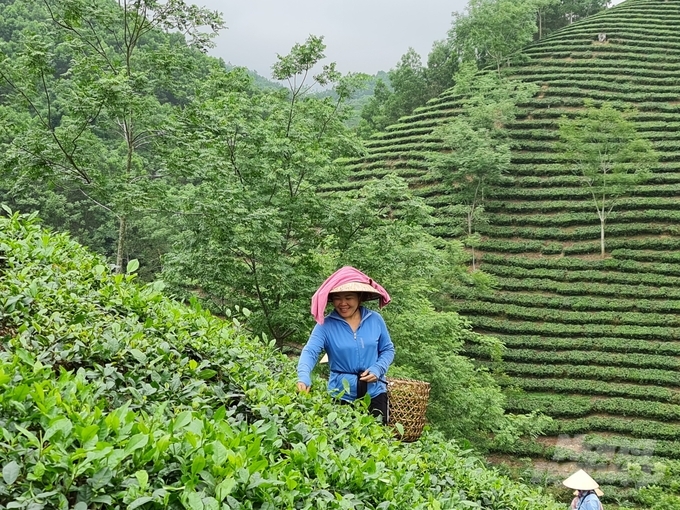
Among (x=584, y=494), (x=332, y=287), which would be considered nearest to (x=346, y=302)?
(x=332, y=287)

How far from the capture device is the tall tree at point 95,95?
8.06m

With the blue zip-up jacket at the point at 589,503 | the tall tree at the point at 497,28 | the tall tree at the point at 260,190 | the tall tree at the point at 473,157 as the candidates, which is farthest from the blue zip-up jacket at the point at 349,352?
the tall tree at the point at 497,28

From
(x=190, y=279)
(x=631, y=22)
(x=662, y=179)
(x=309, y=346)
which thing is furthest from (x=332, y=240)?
(x=631, y=22)

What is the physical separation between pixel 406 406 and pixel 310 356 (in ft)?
2.07

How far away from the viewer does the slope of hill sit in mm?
1196

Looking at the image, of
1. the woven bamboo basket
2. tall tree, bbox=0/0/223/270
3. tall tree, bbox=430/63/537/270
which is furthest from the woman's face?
tall tree, bbox=430/63/537/270

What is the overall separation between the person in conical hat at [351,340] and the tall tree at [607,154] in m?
20.5

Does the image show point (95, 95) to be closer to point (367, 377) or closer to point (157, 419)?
point (367, 377)

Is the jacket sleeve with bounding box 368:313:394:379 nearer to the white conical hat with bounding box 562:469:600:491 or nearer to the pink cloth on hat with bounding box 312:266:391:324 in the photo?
the pink cloth on hat with bounding box 312:266:391:324

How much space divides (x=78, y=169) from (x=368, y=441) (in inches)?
291

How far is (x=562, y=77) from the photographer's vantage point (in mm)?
34375

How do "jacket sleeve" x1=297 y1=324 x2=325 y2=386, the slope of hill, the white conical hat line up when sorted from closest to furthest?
the slope of hill, "jacket sleeve" x1=297 y1=324 x2=325 y2=386, the white conical hat

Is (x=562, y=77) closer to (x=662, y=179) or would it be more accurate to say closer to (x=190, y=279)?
(x=662, y=179)

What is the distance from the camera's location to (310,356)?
2.88 metres
